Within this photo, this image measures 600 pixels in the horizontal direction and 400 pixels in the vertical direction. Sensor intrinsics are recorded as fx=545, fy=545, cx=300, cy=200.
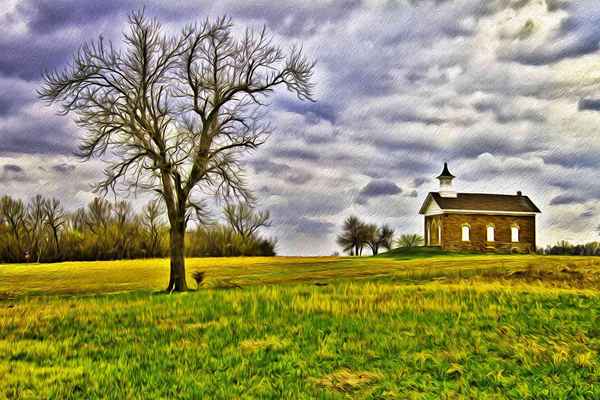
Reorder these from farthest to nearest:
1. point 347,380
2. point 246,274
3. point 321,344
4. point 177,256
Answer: point 246,274 < point 177,256 < point 321,344 < point 347,380

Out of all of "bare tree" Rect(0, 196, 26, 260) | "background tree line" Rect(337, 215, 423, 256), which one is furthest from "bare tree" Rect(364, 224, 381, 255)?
"bare tree" Rect(0, 196, 26, 260)

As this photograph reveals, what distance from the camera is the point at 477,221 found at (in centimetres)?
5978

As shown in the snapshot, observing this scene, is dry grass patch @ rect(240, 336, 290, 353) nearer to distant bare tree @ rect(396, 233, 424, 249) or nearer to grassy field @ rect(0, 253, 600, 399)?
grassy field @ rect(0, 253, 600, 399)

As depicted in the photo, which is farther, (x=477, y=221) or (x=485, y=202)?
(x=485, y=202)

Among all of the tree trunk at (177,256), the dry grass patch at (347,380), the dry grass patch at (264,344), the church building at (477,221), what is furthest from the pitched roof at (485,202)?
the dry grass patch at (347,380)

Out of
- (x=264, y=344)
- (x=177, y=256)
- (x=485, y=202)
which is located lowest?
(x=264, y=344)

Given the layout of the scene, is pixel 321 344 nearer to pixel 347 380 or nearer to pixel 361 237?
pixel 347 380

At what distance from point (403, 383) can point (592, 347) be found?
5235 mm

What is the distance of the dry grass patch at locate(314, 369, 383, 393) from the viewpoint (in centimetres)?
959

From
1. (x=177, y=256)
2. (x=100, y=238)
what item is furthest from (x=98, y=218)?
(x=177, y=256)

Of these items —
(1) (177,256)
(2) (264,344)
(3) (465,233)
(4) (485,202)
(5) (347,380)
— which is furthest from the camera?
(4) (485,202)

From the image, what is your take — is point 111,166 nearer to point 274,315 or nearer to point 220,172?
point 220,172

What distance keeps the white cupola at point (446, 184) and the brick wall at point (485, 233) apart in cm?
309

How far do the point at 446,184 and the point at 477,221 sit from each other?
5.50 metres
